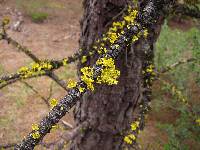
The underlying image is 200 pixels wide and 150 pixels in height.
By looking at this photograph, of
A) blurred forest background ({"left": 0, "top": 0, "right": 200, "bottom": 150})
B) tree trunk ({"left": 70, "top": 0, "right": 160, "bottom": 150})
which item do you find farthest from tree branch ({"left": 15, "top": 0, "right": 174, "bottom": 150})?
blurred forest background ({"left": 0, "top": 0, "right": 200, "bottom": 150})

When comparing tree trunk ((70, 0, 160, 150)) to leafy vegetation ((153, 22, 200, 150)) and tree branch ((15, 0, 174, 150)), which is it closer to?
tree branch ((15, 0, 174, 150))

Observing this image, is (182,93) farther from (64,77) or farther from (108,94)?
(108,94)

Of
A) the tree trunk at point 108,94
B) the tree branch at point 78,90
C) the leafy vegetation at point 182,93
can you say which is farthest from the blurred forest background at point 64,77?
the tree branch at point 78,90

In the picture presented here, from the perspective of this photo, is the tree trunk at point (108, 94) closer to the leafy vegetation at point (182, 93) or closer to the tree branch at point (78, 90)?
the tree branch at point (78, 90)

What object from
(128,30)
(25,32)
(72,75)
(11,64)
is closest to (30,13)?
(25,32)

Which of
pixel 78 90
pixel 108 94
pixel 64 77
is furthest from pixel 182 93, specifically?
pixel 78 90

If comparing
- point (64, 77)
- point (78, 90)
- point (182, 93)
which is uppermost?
point (78, 90)
